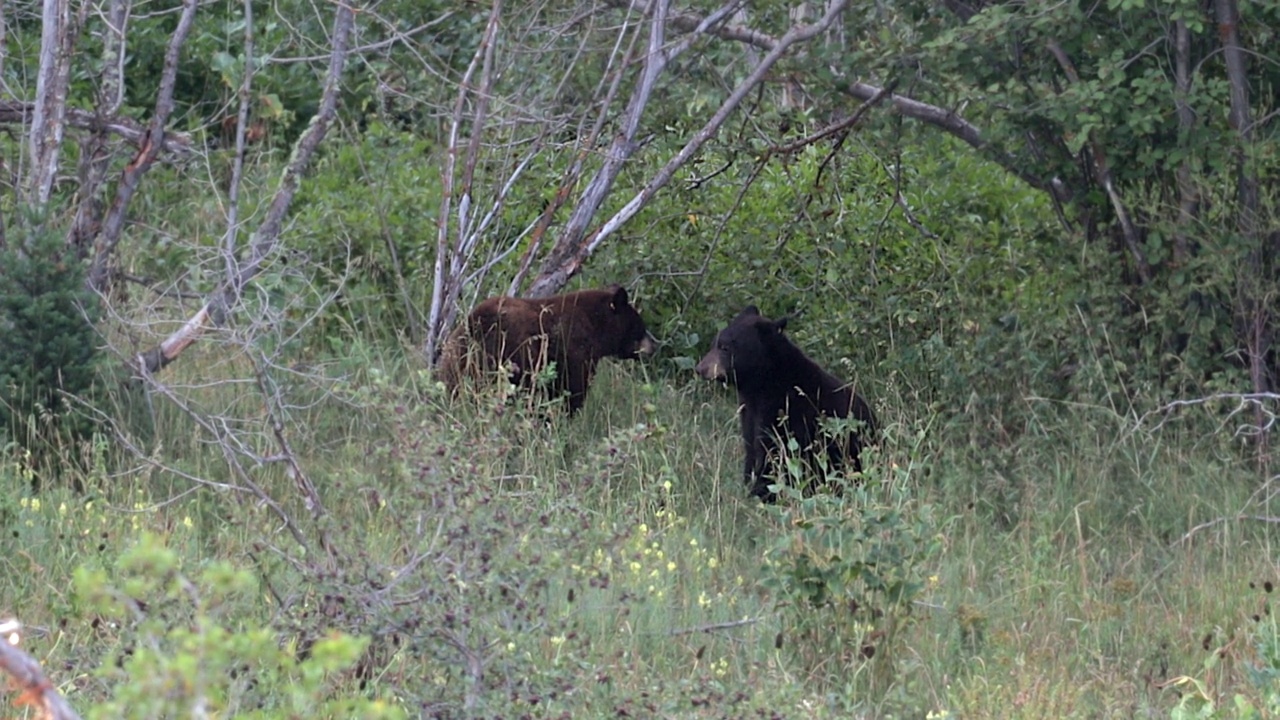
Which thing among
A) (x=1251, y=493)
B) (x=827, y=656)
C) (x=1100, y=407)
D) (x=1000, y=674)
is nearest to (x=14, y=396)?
(x=827, y=656)

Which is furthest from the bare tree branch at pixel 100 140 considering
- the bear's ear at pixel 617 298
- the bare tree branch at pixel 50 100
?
the bear's ear at pixel 617 298

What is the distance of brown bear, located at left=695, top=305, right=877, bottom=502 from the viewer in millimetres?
6867

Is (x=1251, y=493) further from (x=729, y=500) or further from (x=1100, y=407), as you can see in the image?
(x=729, y=500)

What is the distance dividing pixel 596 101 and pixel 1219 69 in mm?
3051

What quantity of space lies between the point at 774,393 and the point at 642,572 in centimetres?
193

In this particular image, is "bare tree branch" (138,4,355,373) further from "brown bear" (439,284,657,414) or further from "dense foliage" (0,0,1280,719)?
"brown bear" (439,284,657,414)

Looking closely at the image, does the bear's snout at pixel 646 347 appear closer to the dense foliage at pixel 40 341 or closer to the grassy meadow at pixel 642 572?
the grassy meadow at pixel 642 572

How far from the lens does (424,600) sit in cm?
384

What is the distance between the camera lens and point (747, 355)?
6.96m

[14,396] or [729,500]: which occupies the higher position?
[14,396]

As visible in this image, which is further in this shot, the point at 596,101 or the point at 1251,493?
the point at 596,101

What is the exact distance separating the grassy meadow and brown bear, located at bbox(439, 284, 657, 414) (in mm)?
245

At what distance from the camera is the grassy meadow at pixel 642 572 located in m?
3.83

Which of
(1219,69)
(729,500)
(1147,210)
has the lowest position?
(729,500)
